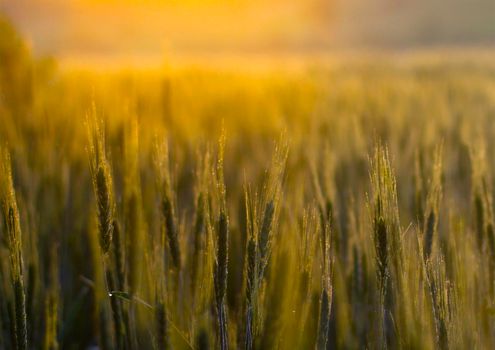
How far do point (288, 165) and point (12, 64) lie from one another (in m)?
1.67

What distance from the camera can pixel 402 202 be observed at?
69.1 inches

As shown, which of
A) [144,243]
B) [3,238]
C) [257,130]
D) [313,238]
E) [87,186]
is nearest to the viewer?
[313,238]

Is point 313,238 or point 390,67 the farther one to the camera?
point 390,67

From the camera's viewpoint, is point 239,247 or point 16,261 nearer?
point 16,261

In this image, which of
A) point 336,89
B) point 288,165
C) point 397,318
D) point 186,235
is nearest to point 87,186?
point 288,165

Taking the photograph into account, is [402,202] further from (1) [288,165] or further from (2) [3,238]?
(2) [3,238]

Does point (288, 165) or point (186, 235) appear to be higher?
point (288, 165)

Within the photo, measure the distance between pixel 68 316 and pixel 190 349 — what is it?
0.52 metres

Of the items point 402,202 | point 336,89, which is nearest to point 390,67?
point 336,89

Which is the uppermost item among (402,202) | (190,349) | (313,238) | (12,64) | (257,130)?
(12,64)

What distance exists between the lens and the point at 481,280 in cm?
109

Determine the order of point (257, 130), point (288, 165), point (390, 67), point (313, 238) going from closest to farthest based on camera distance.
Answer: point (313, 238)
point (288, 165)
point (257, 130)
point (390, 67)

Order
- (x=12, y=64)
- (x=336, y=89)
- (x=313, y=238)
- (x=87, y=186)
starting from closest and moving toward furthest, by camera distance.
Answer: (x=313, y=238)
(x=87, y=186)
(x=12, y=64)
(x=336, y=89)

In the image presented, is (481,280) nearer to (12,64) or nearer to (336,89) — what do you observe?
(12,64)
